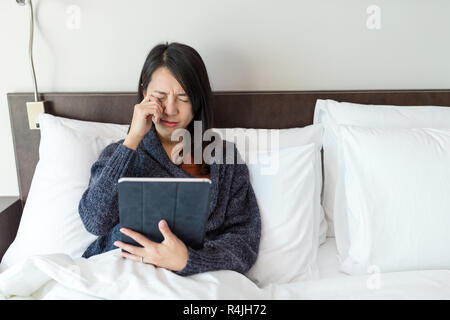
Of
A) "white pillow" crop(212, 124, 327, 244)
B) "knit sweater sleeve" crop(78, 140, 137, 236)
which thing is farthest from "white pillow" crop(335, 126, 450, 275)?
"knit sweater sleeve" crop(78, 140, 137, 236)

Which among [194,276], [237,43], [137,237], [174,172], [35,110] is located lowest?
[194,276]

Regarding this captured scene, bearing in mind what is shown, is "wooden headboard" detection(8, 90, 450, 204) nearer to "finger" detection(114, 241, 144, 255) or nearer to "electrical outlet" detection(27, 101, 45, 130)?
"electrical outlet" detection(27, 101, 45, 130)

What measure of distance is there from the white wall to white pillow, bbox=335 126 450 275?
0.43m

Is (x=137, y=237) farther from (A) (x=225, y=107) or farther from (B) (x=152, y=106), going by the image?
(A) (x=225, y=107)

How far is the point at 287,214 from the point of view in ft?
3.85

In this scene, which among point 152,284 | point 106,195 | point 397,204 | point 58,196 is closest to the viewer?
point 152,284

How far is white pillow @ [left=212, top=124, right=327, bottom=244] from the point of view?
1.32 m

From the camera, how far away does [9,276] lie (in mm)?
846

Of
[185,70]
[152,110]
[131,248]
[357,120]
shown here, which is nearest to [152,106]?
A: [152,110]

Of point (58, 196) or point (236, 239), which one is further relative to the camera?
point (58, 196)

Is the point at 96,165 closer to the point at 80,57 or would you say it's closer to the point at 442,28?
the point at 80,57

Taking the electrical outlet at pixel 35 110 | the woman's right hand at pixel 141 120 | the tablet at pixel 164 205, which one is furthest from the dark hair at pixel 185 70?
the electrical outlet at pixel 35 110

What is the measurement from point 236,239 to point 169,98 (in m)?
0.45

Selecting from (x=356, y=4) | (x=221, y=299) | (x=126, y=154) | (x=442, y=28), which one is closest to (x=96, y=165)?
(x=126, y=154)
